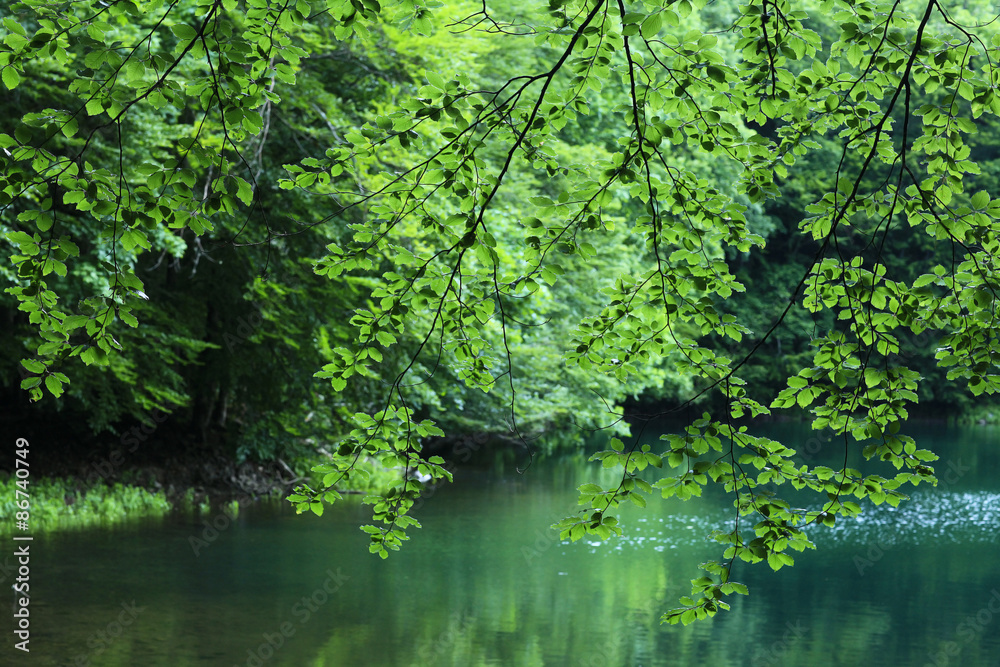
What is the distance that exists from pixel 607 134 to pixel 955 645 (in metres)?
13.0

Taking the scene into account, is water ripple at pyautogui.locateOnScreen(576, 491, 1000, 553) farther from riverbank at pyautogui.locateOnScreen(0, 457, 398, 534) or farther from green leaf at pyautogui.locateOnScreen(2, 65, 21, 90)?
green leaf at pyautogui.locateOnScreen(2, 65, 21, 90)

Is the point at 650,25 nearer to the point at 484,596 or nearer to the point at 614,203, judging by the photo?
the point at 614,203

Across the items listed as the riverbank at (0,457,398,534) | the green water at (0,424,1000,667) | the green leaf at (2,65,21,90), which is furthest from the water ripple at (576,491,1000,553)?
the green leaf at (2,65,21,90)

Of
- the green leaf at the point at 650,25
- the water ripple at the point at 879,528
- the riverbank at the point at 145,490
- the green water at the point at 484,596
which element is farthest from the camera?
the water ripple at the point at 879,528

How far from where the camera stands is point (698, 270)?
345 cm

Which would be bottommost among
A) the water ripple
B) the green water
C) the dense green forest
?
the green water

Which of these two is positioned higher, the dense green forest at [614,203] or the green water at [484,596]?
the dense green forest at [614,203]

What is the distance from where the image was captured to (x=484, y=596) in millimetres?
9438

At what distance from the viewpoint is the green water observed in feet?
25.0

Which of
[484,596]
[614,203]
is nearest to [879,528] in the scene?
[484,596]

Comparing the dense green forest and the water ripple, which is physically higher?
the dense green forest

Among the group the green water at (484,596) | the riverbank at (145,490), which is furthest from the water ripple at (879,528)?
the riverbank at (145,490)

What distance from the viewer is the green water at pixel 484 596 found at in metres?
7.61

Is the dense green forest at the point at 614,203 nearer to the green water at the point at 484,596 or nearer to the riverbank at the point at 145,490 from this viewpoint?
the green water at the point at 484,596
